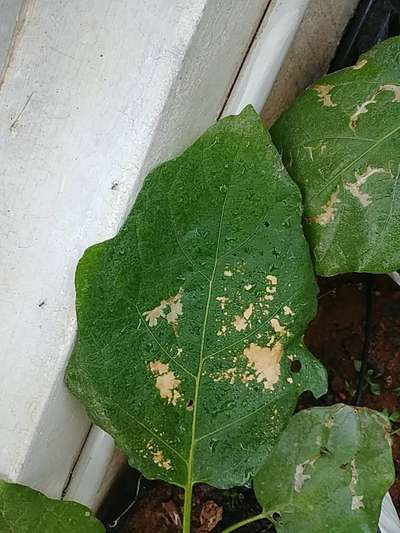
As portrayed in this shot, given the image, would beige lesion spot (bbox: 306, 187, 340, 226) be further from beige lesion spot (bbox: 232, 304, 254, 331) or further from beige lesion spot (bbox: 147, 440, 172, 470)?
beige lesion spot (bbox: 147, 440, 172, 470)

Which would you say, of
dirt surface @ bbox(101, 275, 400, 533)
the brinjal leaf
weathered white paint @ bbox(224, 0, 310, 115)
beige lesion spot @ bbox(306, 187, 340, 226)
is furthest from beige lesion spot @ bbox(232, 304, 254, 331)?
dirt surface @ bbox(101, 275, 400, 533)

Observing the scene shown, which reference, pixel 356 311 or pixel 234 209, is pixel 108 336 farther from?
pixel 356 311

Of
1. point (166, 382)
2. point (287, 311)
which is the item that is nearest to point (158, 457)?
point (166, 382)

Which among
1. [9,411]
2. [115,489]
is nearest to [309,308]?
[9,411]

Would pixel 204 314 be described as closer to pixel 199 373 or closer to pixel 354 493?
pixel 199 373

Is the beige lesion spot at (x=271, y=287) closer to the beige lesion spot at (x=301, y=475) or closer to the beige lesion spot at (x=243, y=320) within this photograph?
the beige lesion spot at (x=243, y=320)

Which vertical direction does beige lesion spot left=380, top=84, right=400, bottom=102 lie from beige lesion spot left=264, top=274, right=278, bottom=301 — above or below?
above
